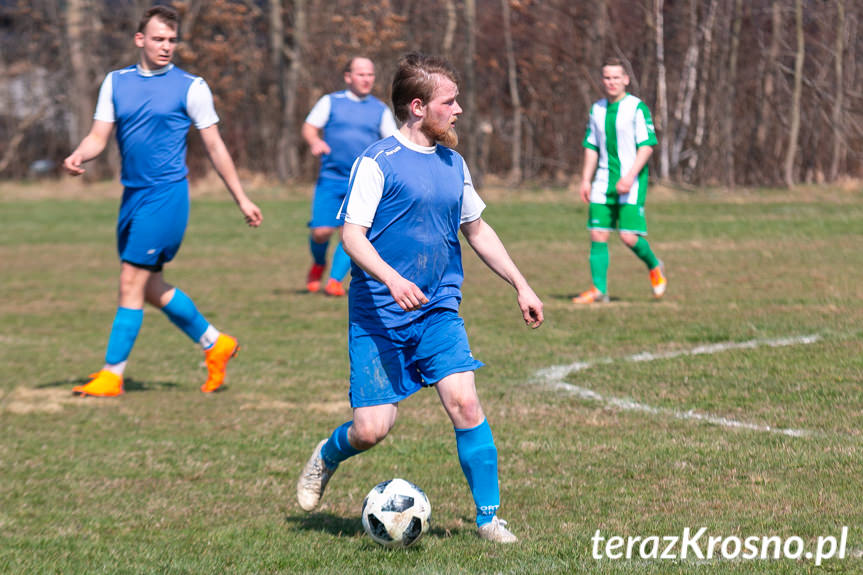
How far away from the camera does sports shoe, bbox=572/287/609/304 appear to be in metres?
11.0

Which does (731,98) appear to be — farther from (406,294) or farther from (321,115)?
(406,294)

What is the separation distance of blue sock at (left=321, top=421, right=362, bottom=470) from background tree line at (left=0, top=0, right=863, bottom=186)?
18.1 metres

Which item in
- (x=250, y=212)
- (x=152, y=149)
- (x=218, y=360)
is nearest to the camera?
(x=250, y=212)

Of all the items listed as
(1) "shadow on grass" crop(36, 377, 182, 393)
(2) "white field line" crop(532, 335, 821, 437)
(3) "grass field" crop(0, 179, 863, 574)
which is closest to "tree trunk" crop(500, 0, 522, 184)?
(3) "grass field" crop(0, 179, 863, 574)

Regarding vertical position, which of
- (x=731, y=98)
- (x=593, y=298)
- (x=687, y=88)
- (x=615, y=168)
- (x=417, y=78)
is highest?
(x=417, y=78)

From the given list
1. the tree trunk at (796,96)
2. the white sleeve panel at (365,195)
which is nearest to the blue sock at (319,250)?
the white sleeve panel at (365,195)

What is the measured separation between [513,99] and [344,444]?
72.1 feet

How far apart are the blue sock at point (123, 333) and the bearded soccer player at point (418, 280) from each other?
3.35 metres

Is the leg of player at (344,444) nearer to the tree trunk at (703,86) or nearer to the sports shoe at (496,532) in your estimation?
the sports shoe at (496,532)

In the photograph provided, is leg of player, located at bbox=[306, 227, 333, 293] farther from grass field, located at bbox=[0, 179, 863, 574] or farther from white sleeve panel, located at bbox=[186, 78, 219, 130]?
white sleeve panel, located at bbox=[186, 78, 219, 130]

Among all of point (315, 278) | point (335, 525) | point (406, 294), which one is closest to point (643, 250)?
point (315, 278)

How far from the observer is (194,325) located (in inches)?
301

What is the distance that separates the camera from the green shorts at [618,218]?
1074 centimetres

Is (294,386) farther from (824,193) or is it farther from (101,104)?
(824,193)
